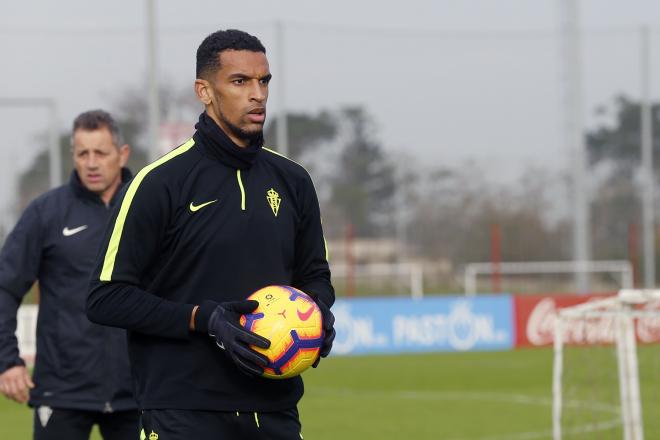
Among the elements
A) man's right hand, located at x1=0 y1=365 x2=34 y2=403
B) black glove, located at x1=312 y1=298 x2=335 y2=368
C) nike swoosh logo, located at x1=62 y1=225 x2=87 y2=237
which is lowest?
man's right hand, located at x1=0 y1=365 x2=34 y2=403

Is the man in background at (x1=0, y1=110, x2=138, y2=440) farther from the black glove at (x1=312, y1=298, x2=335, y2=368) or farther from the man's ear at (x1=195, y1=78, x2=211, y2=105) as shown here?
the black glove at (x1=312, y1=298, x2=335, y2=368)

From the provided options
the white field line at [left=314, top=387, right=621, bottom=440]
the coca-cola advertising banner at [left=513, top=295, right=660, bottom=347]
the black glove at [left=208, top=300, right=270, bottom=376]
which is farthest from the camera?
the coca-cola advertising banner at [left=513, top=295, right=660, bottom=347]

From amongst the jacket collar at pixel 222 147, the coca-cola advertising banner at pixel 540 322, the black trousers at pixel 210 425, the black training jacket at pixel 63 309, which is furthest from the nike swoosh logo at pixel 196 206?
the coca-cola advertising banner at pixel 540 322

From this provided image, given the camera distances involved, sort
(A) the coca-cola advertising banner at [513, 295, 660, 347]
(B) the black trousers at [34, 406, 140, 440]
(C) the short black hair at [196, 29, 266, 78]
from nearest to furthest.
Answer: (C) the short black hair at [196, 29, 266, 78] → (B) the black trousers at [34, 406, 140, 440] → (A) the coca-cola advertising banner at [513, 295, 660, 347]

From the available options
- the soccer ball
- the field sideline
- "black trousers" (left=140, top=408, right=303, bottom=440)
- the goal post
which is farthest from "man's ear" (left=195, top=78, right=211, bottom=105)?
the goal post

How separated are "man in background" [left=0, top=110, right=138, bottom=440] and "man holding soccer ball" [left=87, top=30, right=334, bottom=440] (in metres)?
1.81

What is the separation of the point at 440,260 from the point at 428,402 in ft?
37.3

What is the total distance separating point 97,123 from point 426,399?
9.70m

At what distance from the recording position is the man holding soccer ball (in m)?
4.36

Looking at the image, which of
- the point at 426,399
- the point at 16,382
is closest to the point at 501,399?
the point at 426,399

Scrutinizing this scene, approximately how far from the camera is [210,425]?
14.3ft

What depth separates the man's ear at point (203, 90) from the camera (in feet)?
14.8

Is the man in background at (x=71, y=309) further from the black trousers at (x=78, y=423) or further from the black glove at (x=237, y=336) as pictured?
the black glove at (x=237, y=336)

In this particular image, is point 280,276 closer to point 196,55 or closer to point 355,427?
point 196,55
